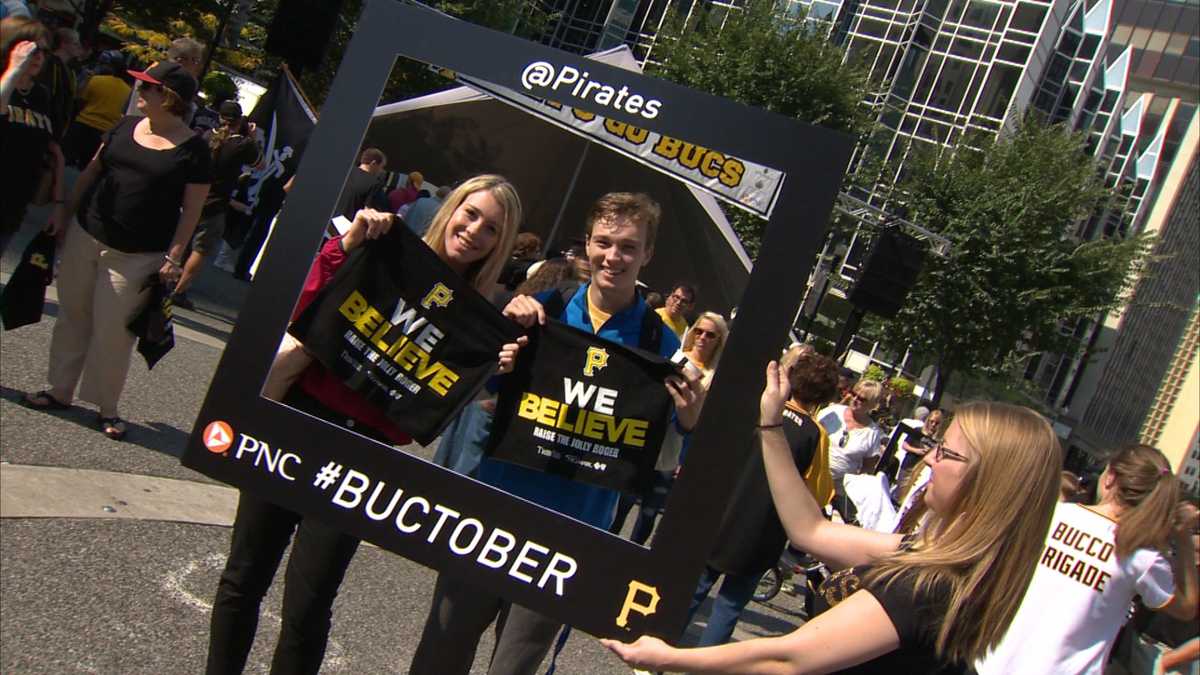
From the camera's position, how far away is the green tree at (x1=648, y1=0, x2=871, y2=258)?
2792cm

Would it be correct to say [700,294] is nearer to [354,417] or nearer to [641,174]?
[641,174]

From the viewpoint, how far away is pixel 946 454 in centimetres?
233

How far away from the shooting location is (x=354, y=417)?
2.59 meters

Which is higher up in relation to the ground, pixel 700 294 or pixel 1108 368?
pixel 1108 368

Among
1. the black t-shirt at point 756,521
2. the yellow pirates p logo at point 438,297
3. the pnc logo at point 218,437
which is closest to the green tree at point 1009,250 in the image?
the black t-shirt at point 756,521

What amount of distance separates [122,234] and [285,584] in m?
2.88

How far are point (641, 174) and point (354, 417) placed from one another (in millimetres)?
915

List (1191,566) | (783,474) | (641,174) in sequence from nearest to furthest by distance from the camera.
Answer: (641,174) → (783,474) → (1191,566)

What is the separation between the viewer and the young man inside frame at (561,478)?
8.11 feet

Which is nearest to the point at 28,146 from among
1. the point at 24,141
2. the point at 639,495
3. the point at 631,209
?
the point at 24,141

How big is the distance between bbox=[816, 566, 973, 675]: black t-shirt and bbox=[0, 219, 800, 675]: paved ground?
91.4 inches

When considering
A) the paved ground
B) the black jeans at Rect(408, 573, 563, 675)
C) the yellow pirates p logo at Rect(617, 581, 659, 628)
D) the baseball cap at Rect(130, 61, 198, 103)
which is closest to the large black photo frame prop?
the yellow pirates p logo at Rect(617, 581, 659, 628)

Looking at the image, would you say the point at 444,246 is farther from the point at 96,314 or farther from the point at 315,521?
the point at 96,314

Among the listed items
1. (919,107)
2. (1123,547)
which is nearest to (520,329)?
(1123,547)
